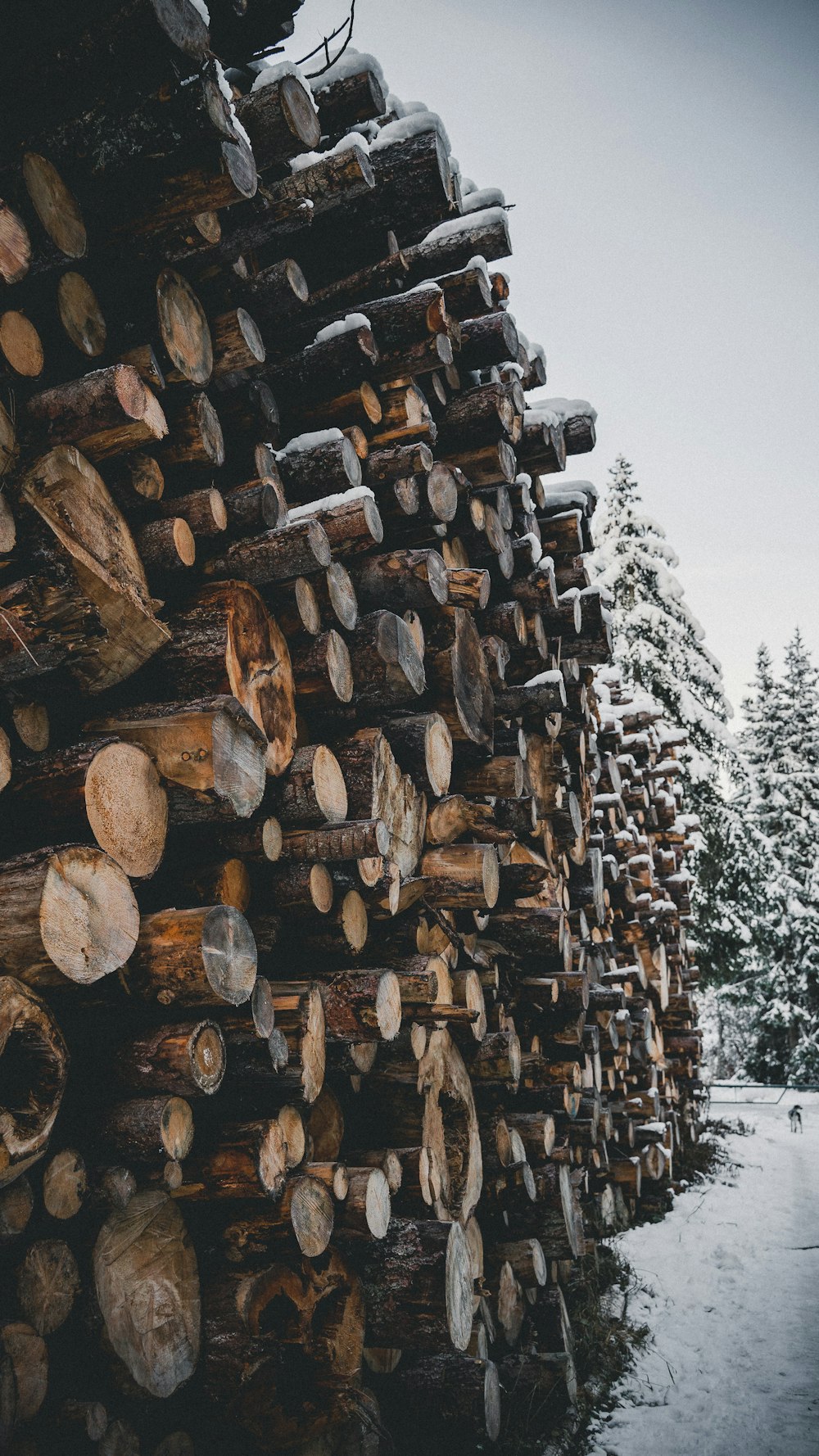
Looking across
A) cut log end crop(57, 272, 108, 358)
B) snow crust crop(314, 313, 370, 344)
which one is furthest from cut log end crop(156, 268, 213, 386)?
snow crust crop(314, 313, 370, 344)

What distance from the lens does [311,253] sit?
3.56 meters

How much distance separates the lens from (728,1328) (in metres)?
5.09

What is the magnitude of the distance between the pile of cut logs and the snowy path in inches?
23.2

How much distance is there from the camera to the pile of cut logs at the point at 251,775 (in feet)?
6.56

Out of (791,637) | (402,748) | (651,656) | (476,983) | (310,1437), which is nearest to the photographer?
(310,1437)

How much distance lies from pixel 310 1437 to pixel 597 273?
127 feet

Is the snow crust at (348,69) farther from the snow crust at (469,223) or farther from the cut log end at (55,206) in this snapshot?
the cut log end at (55,206)

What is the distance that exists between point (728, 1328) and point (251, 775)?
4.82 m

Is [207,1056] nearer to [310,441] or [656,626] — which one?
[310,441]

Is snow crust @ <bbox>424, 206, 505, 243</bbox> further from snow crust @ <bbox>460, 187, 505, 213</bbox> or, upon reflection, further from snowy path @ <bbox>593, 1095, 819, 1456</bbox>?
snowy path @ <bbox>593, 1095, 819, 1456</bbox>

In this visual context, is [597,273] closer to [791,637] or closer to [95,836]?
[791,637]

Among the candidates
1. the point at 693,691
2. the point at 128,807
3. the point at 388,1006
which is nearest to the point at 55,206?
the point at 128,807

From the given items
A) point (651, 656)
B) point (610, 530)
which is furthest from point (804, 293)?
point (651, 656)

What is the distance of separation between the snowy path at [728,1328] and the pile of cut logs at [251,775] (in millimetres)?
589
